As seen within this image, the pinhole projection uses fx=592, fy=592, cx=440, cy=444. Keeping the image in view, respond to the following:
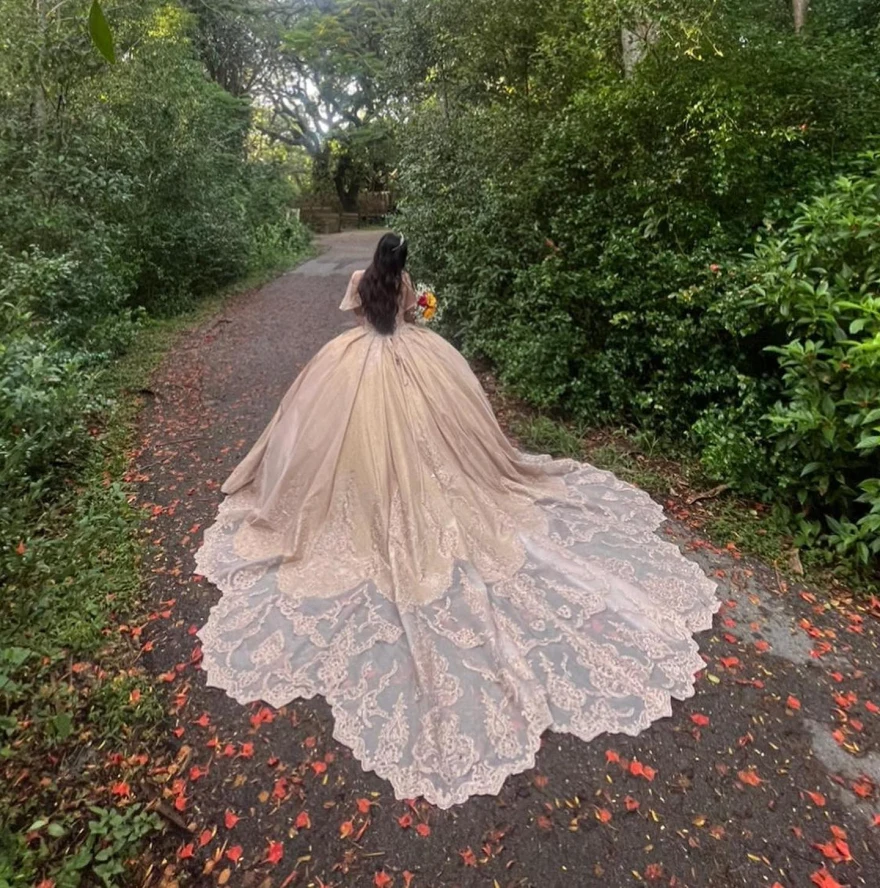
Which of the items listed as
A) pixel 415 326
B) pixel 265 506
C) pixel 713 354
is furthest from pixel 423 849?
pixel 713 354

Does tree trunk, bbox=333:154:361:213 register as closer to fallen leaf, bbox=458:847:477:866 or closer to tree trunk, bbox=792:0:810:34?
tree trunk, bbox=792:0:810:34

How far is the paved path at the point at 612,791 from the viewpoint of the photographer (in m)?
1.64

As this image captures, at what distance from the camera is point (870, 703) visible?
6.93 feet

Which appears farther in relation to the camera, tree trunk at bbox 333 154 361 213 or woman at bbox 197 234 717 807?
tree trunk at bbox 333 154 361 213

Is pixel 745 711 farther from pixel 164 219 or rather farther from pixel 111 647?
pixel 164 219

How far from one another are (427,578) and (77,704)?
4.47 feet

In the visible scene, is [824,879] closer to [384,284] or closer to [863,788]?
[863,788]

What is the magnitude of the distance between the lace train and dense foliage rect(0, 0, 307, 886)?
50cm

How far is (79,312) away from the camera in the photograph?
5.96 metres

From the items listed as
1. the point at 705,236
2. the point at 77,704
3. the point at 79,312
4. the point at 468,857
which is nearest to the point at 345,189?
the point at 79,312

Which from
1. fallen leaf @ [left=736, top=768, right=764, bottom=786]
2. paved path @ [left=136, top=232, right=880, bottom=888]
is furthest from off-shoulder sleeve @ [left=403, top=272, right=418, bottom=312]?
fallen leaf @ [left=736, top=768, right=764, bottom=786]

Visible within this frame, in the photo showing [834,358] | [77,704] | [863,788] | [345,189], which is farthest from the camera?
[345,189]

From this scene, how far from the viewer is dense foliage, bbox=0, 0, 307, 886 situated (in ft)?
6.19
